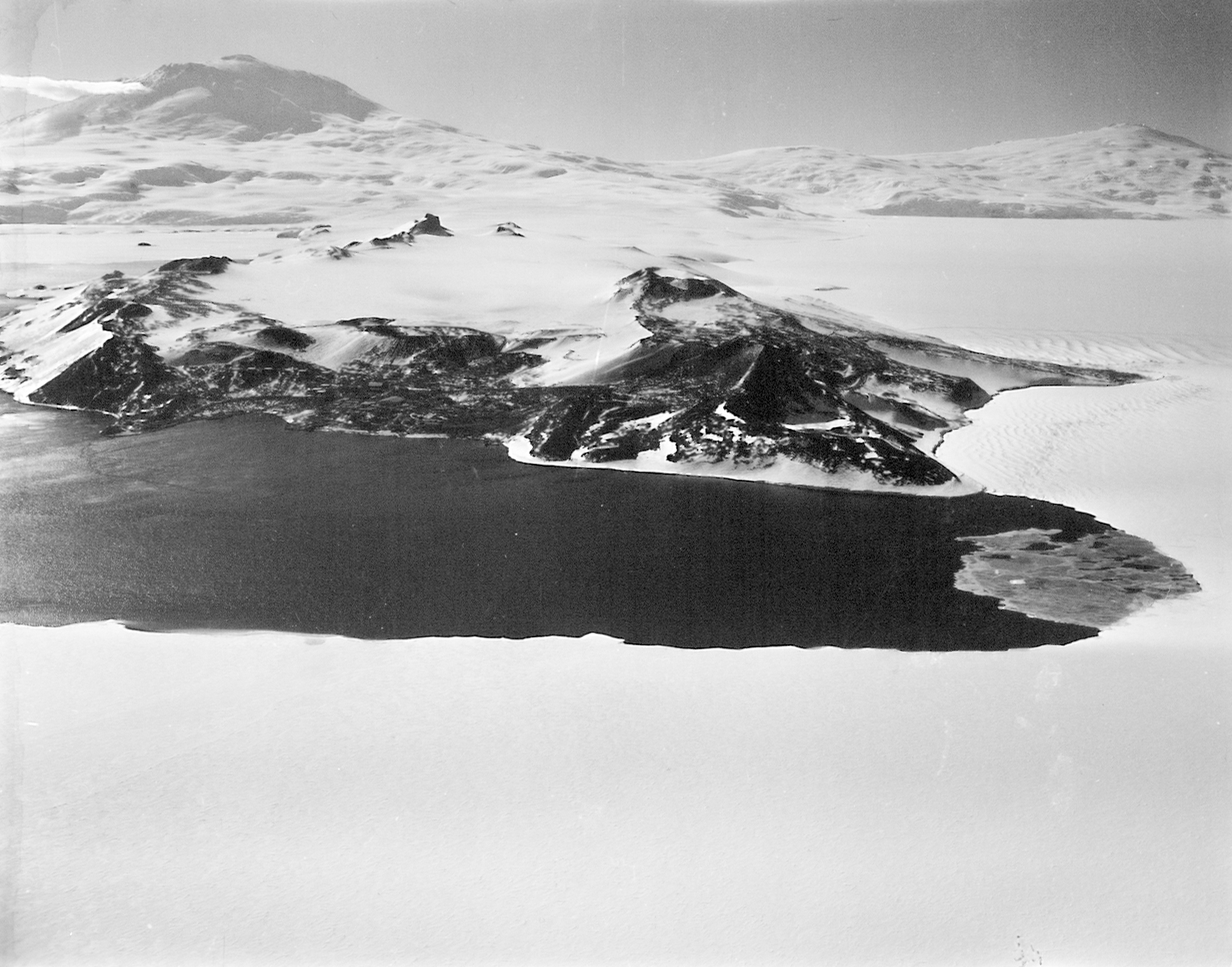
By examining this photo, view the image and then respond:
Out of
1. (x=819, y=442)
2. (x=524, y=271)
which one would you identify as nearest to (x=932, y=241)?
(x=524, y=271)

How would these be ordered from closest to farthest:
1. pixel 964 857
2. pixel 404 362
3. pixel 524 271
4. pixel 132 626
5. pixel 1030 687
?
1. pixel 964 857
2. pixel 1030 687
3. pixel 132 626
4. pixel 404 362
5. pixel 524 271

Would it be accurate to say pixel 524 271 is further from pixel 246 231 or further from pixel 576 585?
pixel 246 231

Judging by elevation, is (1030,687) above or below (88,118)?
below

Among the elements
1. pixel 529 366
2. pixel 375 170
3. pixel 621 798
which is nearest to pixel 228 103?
Result: pixel 375 170

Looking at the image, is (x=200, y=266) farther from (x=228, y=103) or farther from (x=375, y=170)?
(x=228, y=103)

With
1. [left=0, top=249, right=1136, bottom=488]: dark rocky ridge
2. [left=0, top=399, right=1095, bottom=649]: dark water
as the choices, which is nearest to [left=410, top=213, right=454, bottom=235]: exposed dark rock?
[left=0, top=249, right=1136, bottom=488]: dark rocky ridge
